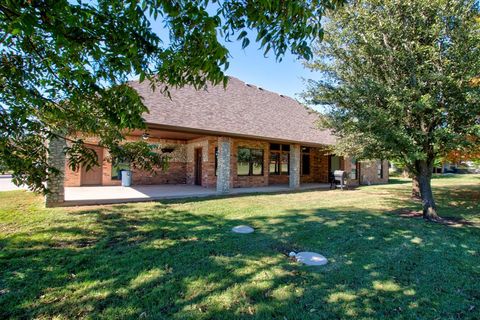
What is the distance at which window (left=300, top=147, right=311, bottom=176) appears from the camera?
1809 centimetres

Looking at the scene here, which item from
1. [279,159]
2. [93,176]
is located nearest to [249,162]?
[279,159]

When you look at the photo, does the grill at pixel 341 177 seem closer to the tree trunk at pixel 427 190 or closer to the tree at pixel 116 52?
the tree trunk at pixel 427 190

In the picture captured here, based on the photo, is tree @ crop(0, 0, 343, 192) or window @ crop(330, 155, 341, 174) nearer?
tree @ crop(0, 0, 343, 192)

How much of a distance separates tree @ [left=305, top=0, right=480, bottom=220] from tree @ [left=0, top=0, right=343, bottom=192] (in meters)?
4.86

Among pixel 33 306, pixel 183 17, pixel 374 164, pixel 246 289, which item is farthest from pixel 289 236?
pixel 374 164

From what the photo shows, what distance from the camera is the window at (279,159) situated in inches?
609

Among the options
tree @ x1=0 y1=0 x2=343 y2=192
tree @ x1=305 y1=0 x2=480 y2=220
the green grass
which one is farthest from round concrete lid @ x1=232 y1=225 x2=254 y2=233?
tree @ x1=305 y1=0 x2=480 y2=220

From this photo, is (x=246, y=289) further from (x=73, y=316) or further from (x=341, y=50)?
(x=341, y=50)

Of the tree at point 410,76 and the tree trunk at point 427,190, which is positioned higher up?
the tree at point 410,76

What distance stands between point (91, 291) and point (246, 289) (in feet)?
6.35

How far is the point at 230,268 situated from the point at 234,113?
10.3 metres

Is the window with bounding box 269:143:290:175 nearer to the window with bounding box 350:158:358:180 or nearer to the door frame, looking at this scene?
the door frame

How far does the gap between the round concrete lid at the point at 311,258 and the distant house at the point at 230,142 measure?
6007 mm

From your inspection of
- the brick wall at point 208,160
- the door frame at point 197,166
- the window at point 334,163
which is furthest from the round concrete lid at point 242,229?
the window at point 334,163
